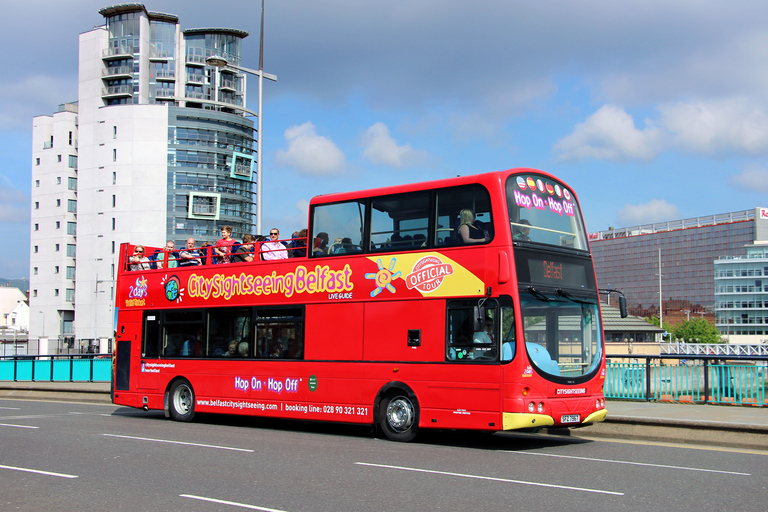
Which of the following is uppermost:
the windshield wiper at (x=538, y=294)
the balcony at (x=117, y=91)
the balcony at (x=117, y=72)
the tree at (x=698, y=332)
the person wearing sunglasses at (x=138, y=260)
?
the balcony at (x=117, y=72)

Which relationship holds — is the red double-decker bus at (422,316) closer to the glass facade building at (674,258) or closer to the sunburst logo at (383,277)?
the sunburst logo at (383,277)

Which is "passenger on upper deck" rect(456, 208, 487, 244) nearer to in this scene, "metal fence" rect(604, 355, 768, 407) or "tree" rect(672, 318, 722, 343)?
"metal fence" rect(604, 355, 768, 407)

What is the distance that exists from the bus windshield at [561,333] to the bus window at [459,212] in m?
1.26

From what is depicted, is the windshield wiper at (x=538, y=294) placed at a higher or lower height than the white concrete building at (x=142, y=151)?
lower

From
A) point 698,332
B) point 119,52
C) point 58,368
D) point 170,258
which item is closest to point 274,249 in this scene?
point 170,258

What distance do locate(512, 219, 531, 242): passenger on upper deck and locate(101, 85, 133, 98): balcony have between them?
10014cm

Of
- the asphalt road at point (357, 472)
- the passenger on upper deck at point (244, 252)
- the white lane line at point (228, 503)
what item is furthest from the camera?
the passenger on upper deck at point (244, 252)

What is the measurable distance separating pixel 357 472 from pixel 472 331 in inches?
144

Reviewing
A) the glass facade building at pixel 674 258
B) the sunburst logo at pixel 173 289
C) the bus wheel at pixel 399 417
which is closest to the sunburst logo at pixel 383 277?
the bus wheel at pixel 399 417

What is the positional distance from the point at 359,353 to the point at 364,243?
200 cm

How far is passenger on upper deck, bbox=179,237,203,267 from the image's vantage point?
17.7m

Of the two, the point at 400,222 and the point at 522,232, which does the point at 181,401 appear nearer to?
the point at 400,222

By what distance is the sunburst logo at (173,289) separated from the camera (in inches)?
698

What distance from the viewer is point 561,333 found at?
12.6 metres
